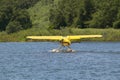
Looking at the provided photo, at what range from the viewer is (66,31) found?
115812 millimetres

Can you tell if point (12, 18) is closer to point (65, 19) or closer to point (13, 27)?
point (13, 27)

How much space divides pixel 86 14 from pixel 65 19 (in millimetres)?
5667

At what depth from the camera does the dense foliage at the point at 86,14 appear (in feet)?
421

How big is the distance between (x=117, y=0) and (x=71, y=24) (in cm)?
1357

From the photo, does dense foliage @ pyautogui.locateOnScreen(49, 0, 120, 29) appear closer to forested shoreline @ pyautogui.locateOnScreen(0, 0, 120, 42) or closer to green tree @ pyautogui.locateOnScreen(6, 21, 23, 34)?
forested shoreline @ pyautogui.locateOnScreen(0, 0, 120, 42)

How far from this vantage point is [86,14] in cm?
13638

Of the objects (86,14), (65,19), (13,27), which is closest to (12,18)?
(13,27)

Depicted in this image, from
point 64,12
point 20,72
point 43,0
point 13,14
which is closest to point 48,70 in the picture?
point 20,72

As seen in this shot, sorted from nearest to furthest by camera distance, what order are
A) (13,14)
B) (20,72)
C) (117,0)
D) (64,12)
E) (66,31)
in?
(20,72) < (66,31) < (117,0) < (64,12) < (13,14)

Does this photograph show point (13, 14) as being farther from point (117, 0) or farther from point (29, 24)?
point (117, 0)

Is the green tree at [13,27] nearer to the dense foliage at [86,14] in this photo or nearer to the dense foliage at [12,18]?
the dense foliage at [12,18]

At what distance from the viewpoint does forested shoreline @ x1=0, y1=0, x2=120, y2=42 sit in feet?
392

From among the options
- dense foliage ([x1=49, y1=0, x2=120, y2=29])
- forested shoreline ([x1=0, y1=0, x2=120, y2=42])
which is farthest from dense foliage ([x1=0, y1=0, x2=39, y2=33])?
dense foliage ([x1=49, y1=0, x2=120, y2=29])

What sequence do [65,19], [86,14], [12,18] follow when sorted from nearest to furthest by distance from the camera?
[86,14] < [65,19] < [12,18]
